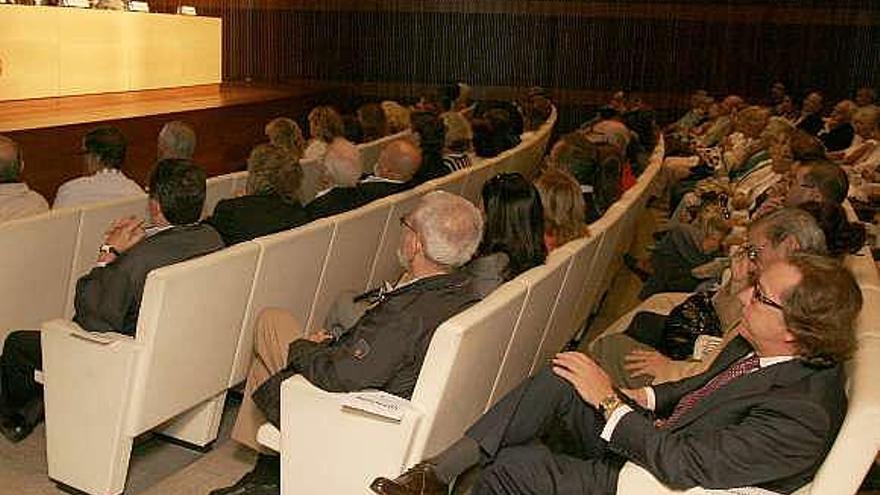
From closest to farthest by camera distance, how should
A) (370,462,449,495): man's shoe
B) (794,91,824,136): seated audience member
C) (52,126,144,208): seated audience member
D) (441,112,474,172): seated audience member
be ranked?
(370,462,449,495): man's shoe < (52,126,144,208): seated audience member < (441,112,474,172): seated audience member < (794,91,824,136): seated audience member

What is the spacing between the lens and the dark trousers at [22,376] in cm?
343

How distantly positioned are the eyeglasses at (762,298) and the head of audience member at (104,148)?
3.24m

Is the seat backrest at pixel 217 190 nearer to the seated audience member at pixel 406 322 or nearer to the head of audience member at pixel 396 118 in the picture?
the seated audience member at pixel 406 322

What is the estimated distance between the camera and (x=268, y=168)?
3932mm

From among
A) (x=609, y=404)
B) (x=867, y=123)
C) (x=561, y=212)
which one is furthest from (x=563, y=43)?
(x=609, y=404)

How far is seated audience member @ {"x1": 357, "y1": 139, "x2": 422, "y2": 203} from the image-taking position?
190 inches

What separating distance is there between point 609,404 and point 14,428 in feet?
7.53

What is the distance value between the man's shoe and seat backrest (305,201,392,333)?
1.37 m

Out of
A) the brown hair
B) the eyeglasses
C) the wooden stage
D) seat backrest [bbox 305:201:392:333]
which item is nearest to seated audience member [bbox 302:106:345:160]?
the wooden stage

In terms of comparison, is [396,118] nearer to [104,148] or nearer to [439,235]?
[104,148]

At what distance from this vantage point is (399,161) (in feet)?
16.0

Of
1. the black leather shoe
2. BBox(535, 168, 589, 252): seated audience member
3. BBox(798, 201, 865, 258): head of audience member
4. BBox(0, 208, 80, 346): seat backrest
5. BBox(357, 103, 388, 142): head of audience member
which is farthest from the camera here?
BBox(357, 103, 388, 142): head of audience member

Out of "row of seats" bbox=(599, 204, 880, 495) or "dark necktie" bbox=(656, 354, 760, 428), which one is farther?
"dark necktie" bbox=(656, 354, 760, 428)

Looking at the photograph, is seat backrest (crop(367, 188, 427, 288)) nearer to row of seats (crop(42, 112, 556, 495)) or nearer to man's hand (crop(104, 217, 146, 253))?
row of seats (crop(42, 112, 556, 495))
